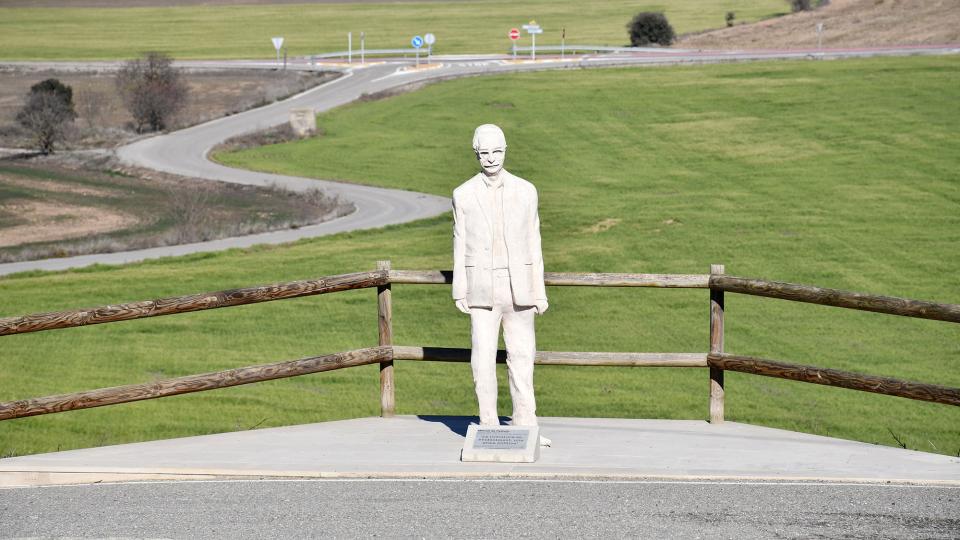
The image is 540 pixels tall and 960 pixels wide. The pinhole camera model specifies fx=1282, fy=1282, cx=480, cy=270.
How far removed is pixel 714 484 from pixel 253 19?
134 m

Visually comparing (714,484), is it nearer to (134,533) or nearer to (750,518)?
(750,518)

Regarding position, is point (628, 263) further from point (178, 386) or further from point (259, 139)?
point (259, 139)

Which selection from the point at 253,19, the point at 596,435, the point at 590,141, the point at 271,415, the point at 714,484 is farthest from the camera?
the point at 253,19

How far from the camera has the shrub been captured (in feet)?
308

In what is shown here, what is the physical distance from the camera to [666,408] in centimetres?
1841

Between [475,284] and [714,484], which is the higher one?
[475,284]

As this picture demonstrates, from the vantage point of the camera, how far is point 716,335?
10.9m

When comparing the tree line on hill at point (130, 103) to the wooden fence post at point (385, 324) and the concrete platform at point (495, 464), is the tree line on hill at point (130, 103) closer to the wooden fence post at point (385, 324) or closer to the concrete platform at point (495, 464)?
the wooden fence post at point (385, 324)

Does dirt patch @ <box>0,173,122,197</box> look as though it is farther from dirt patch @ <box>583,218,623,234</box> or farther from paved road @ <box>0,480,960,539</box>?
paved road @ <box>0,480,960,539</box>

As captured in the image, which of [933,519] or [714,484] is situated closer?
[933,519]

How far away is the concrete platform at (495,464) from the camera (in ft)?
30.6

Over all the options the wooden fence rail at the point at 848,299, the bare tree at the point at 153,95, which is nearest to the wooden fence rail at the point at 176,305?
the wooden fence rail at the point at 848,299

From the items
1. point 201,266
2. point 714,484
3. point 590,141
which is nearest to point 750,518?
point 714,484

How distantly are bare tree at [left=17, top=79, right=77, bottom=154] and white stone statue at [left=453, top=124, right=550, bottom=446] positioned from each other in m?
51.8
